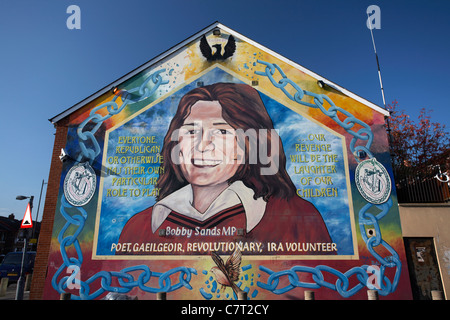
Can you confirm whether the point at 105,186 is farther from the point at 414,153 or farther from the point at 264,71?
the point at 414,153

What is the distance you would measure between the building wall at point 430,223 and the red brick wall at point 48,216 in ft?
44.2

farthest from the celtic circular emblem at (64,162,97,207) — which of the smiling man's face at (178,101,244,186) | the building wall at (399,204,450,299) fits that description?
the building wall at (399,204,450,299)

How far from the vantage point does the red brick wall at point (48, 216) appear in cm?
1112

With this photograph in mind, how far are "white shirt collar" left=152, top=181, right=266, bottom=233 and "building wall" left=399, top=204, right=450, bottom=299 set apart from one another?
5.44m

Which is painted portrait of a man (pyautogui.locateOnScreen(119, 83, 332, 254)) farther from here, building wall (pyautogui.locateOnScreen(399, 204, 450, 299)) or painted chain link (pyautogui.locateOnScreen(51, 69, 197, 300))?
building wall (pyautogui.locateOnScreen(399, 204, 450, 299))

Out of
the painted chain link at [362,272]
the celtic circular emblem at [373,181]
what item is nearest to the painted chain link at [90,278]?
the painted chain link at [362,272]

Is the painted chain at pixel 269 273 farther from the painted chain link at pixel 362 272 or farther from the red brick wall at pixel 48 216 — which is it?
the red brick wall at pixel 48 216

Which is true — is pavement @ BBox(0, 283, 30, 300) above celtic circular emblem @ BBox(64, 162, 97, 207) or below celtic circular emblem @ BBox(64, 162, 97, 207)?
below

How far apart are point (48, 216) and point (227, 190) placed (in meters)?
7.06

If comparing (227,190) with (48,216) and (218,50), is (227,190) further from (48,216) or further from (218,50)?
(48,216)

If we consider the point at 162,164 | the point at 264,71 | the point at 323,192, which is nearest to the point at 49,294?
the point at 162,164

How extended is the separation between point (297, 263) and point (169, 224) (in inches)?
193

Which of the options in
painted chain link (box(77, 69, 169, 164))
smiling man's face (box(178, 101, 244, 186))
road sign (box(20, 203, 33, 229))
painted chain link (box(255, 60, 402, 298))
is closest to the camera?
painted chain link (box(255, 60, 402, 298))

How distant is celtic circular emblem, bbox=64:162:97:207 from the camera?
39.0ft
